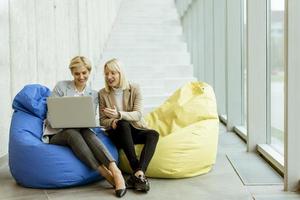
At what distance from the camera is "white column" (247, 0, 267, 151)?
4820 mm

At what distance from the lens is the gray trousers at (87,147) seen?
353cm

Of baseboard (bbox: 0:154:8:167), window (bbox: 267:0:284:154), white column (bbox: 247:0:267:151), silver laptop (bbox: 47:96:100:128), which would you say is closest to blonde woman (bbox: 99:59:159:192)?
silver laptop (bbox: 47:96:100:128)

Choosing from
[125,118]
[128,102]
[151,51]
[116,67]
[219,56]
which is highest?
[151,51]

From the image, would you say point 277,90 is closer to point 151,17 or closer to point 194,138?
point 194,138

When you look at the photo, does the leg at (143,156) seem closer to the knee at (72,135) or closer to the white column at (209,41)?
the knee at (72,135)

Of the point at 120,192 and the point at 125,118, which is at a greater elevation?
the point at 125,118

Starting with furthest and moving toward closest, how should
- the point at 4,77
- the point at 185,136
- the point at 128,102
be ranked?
the point at 4,77, the point at 185,136, the point at 128,102

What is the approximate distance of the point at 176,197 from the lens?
326 cm

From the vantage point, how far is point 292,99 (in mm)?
3273

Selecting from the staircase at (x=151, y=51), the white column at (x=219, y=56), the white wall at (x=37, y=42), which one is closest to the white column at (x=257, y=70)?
the white wall at (x=37, y=42)

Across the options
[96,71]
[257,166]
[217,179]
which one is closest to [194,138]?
[217,179]

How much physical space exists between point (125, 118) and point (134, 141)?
0.22 metres

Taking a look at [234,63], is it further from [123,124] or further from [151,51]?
[151,51]

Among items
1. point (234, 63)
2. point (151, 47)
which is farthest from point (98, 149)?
point (151, 47)
